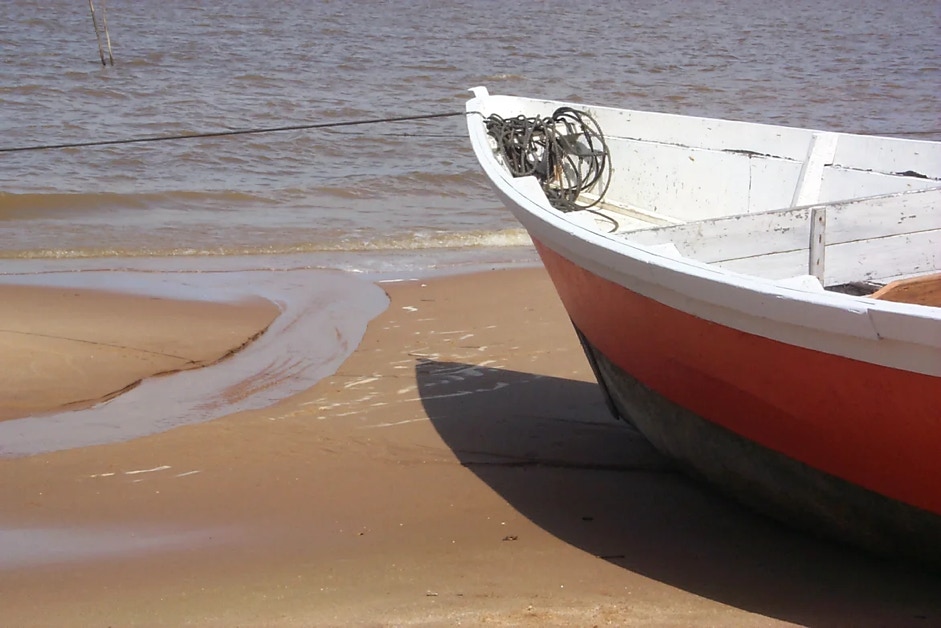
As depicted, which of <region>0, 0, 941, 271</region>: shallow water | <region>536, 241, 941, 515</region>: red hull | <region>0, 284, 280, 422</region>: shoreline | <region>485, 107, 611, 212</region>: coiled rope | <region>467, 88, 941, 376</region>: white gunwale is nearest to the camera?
<region>467, 88, 941, 376</region>: white gunwale

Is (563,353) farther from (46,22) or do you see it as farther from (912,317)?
(46,22)

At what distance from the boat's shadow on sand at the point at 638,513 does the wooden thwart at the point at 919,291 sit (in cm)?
91

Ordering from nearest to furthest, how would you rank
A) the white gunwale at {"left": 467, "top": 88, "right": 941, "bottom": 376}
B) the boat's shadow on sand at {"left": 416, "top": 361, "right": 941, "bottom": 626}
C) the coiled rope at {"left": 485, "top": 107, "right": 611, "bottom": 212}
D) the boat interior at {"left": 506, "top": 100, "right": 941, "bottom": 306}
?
the white gunwale at {"left": 467, "top": 88, "right": 941, "bottom": 376}
the boat's shadow on sand at {"left": 416, "top": 361, "right": 941, "bottom": 626}
the boat interior at {"left": 506, "top": 100, "right": 941, "bottom": 306}
the coiled rope at {"left": 485, "top": 107, "right": 611, "bottom": 212}

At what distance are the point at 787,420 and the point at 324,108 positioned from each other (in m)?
12.9

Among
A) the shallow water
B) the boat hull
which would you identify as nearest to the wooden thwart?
the boat hull

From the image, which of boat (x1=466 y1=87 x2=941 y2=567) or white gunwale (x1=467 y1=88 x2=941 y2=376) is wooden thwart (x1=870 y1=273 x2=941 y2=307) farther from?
white gunwale (x1=467 y1=88 x2=941 y2=376)

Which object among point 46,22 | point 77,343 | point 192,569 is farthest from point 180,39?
→ point 192,569

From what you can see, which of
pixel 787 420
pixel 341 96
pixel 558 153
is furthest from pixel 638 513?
pixel 341 96

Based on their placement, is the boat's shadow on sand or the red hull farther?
the boat's shadow on sand

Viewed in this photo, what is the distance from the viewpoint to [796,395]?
2.90 meters

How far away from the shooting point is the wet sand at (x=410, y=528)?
3.19m

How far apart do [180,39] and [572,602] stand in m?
20.6

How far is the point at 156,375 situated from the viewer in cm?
559

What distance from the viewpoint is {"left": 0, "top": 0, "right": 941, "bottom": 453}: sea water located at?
8.79m
